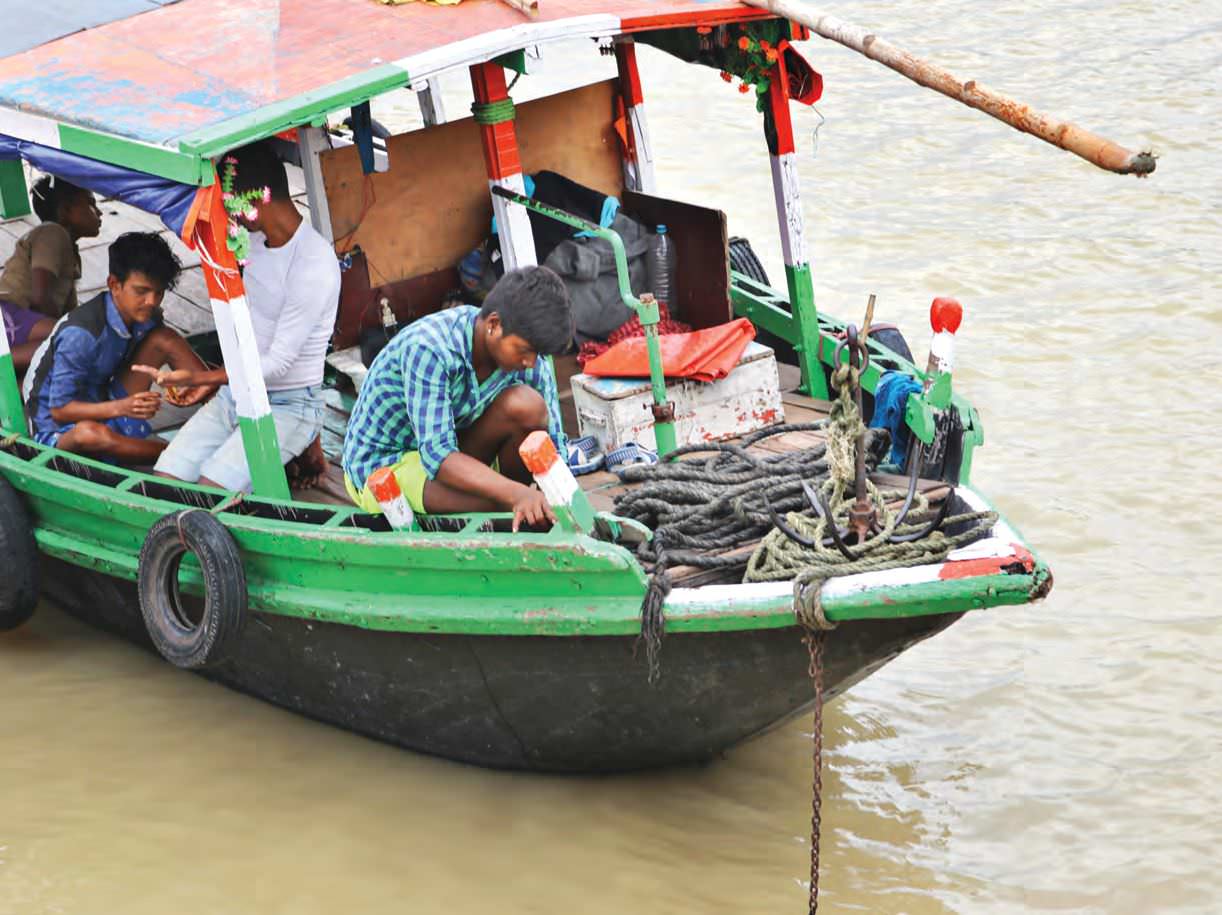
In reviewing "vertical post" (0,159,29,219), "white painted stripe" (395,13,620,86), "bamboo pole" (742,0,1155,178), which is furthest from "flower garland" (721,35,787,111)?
"vertical post" (0,159,29,219)

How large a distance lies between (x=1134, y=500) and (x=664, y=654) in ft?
11.8

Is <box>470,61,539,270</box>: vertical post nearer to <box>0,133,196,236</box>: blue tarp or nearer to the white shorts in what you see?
the white shorts

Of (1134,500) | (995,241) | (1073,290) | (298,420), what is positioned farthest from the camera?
(995,241)

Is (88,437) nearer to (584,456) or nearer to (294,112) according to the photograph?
(294,112)

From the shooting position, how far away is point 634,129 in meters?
6.64

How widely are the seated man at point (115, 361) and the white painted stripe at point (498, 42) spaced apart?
1.34 meters

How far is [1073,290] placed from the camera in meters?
9.82

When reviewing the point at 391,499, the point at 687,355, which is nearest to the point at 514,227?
the point at 687,355

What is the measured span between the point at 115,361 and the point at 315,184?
38.4 inches

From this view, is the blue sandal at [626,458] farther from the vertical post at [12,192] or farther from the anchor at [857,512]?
the vertical post at [12,192]

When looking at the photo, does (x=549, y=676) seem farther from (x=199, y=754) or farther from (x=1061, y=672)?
(x=1061, y=672)

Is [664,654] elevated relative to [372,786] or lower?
elevated

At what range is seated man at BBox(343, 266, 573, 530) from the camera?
15.0 ft

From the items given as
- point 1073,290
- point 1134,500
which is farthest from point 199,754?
point 1073,290
